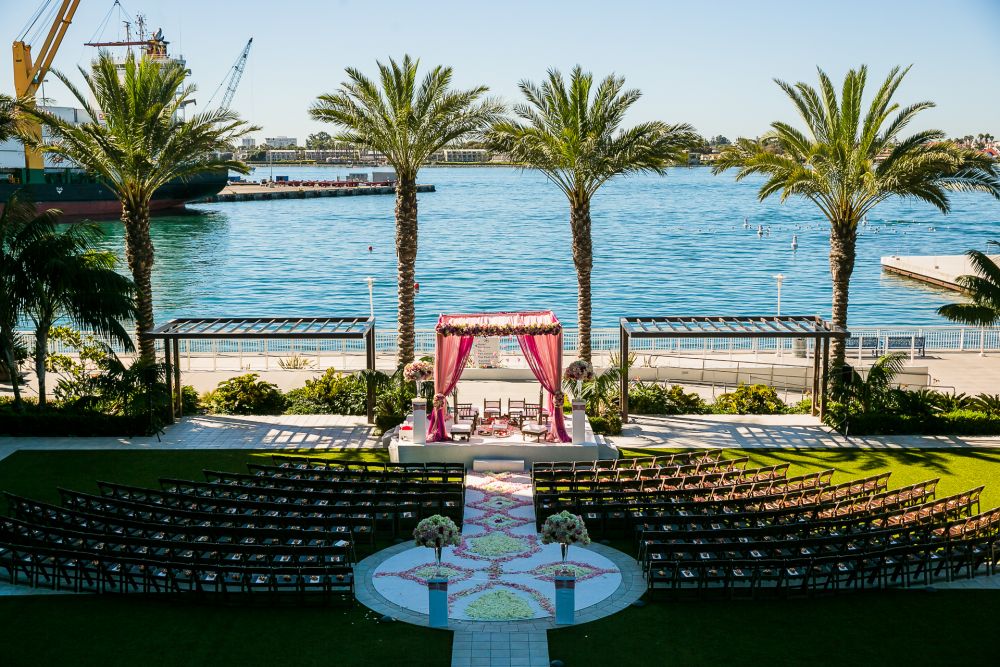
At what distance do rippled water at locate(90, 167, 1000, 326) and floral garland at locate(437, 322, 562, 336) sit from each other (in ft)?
117

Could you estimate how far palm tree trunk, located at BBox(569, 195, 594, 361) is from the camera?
989 inches

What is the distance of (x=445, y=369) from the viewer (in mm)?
21688

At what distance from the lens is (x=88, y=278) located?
73.6 feet

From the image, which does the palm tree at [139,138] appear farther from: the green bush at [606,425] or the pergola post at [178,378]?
the green bush at [606,425]

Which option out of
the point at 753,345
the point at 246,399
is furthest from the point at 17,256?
the point at 753,345

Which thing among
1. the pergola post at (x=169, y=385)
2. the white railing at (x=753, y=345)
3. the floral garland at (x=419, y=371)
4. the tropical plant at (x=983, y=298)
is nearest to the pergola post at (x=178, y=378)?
the pergola post at (x=169, y=385)

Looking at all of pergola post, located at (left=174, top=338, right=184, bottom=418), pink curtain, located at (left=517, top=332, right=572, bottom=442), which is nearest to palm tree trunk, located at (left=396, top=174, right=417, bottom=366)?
pink curtain, located at (left=517, top=332, right=572, bottom=442)

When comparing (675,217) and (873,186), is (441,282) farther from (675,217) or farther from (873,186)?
(675,217)

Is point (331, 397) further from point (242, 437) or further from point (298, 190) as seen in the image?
point (298, 190)

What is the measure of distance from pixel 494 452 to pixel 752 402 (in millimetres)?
8014

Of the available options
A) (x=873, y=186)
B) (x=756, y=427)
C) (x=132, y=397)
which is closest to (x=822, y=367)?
(x=756, y=427)

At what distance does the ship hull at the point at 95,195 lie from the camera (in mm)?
90750

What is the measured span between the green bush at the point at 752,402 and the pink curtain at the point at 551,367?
18.5 feet

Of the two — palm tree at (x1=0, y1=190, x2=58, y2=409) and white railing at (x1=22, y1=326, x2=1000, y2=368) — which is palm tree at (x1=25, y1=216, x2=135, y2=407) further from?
white railing at (x1=22, y1=326, x2=1000, y2=368)
